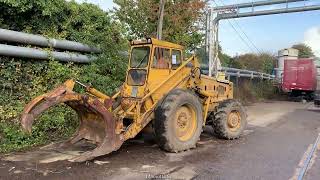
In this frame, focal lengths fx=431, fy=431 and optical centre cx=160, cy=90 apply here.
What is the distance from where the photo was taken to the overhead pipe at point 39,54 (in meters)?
11.1

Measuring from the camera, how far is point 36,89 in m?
12.1

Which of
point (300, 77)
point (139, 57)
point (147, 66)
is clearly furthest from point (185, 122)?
point (300, 77)

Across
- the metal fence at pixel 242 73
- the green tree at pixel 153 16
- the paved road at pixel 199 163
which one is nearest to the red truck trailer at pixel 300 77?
the metal fence at pixel 242 73

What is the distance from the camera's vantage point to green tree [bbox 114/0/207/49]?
18.8m

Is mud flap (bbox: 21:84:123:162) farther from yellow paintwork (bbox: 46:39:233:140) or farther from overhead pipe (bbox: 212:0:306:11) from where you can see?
overhead pipe (bbox: 212:0:306:11)

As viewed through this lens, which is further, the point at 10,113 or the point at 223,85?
the point at 223,85

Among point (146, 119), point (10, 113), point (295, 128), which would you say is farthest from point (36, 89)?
point (295, 128)

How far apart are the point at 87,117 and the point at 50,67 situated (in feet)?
12.2

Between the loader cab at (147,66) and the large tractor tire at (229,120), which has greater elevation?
the loader cab at (147,66)

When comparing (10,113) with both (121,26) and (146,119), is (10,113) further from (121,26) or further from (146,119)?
(121,26)

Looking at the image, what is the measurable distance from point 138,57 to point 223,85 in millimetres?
3294

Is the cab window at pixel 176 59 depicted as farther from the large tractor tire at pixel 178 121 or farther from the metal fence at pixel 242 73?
the metal fence at pixel 242 73

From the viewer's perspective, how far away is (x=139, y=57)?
1038cm

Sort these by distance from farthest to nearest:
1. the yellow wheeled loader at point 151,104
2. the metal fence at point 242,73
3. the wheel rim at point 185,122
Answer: the metal fence at point 242,73
the wheel rim at point 185,122
the yellow wheeled loader at point 151,104
